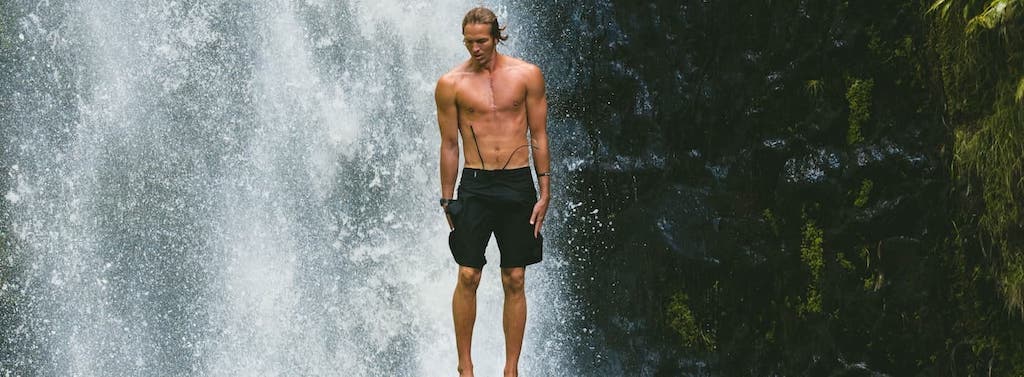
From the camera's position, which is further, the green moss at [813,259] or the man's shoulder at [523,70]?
the green moss at [813,259]

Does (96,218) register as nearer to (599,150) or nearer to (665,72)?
(599,150)

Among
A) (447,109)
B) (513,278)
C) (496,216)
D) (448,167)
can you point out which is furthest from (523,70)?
(513,278)

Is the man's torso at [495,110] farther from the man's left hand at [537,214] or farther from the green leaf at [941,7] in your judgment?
the green leaf at [941,7]

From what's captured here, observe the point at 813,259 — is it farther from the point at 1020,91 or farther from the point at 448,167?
the point at 448,167

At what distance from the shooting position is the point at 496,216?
507 cm

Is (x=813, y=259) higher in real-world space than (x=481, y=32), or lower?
lower

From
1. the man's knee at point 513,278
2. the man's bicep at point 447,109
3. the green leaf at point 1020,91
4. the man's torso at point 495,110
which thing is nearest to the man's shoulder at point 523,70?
the man's torso at point 495,110

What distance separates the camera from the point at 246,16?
7797mm

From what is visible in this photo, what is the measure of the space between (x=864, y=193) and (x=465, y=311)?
2396 millimetres

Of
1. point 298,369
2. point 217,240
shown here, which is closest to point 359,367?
point 298,369

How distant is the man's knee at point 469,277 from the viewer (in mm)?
5016

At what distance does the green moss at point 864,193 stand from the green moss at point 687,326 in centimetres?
124

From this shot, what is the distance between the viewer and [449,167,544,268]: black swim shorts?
16.3 ft

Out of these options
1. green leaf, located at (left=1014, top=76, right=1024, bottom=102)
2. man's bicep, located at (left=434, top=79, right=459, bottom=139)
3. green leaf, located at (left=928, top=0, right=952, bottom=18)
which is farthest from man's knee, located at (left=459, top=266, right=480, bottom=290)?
green leaf, located at (left=928, top=0, right=952, bottom=18)
